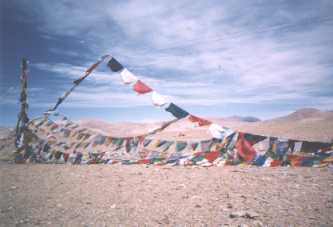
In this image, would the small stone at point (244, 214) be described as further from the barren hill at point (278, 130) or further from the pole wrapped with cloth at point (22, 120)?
the pole wrapped with cloth at point (22, 120)

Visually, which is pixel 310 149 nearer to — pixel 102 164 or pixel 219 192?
pixel 219 192

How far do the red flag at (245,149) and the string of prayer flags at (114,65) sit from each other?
4.01 m

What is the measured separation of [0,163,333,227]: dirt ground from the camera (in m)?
3.01

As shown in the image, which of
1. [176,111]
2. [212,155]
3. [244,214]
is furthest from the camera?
[212,155]

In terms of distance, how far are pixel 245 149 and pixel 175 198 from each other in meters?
2.71

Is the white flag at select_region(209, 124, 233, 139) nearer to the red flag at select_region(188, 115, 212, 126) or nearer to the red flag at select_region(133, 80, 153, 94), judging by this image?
the red flag at select_region(188, 115, 212, 126)

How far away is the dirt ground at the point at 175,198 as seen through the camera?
3006 mm

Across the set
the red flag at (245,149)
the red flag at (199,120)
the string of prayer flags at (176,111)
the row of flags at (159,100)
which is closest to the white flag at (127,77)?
the row of flags at (159,100)

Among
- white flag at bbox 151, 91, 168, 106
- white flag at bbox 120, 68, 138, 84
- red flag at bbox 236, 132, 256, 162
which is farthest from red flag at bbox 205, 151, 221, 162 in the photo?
white flag at bbox 120, 68, 138, 84

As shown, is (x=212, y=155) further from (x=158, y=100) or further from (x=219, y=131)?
(x=158, y=100)

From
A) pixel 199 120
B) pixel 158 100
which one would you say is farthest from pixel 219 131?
pixel 158 100

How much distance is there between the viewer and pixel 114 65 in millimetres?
7082

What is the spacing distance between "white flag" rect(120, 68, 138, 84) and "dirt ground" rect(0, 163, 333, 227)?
8.55 ft

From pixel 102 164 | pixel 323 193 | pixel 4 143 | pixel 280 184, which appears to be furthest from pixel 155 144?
pixel 4 143
